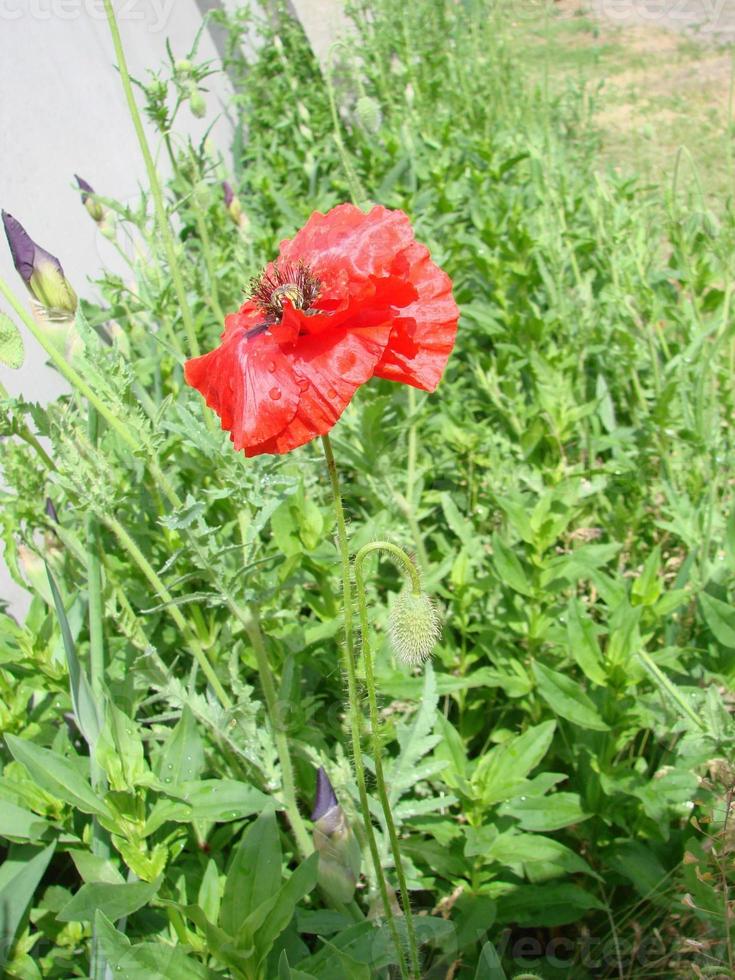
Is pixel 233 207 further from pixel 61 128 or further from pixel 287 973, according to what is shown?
pixel 287 973

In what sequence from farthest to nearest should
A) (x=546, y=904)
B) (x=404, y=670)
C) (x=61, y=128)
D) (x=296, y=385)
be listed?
1. (x=61, y=128)
2. (x=404, y=670)
3. (x=546, y=904)
4. (x=296, y=385)

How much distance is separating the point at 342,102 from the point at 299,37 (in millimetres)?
518

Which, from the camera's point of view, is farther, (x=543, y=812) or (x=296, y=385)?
(x=543, y=812)

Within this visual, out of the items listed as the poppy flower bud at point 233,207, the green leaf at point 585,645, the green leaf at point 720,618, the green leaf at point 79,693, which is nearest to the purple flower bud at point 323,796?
the green leaf at point 79,693

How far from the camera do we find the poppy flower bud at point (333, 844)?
119 centimetres

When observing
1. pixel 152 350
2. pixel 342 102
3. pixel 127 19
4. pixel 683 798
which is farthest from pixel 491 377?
pixel 342 102

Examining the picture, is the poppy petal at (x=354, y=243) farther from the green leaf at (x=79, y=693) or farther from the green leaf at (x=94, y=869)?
the green leaf at (x=94, y=869)

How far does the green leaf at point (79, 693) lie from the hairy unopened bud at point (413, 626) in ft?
1.61

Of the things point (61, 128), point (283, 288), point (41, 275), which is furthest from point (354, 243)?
point (61, 128)

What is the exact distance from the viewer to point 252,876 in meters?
1.13

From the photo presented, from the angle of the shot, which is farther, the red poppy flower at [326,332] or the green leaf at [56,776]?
the green leaf at [56,776]

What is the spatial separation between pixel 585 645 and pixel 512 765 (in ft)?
0.88

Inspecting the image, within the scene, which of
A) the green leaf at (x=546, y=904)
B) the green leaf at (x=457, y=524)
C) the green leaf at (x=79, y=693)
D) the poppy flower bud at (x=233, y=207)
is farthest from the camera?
the poppy flower bud at (x=233, y=207)

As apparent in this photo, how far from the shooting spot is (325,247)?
1102mm
